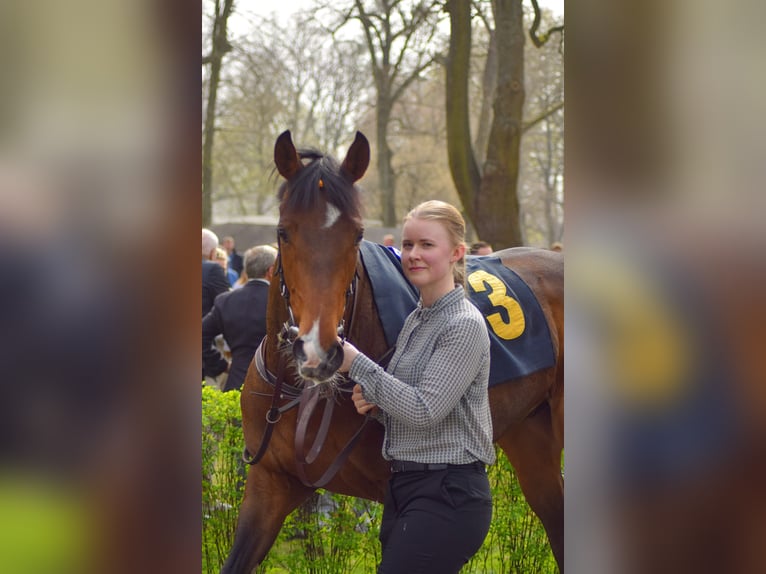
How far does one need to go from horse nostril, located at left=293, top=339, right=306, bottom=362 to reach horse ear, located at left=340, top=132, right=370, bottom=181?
30.2 inches

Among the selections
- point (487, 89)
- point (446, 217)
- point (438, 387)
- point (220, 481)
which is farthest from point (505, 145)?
point (438, 387)

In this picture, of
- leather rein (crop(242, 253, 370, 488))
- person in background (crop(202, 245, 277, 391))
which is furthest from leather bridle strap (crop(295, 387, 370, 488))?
person in background (crop(202, 245, 277, 391))

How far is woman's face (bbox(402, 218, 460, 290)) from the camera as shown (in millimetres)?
2809

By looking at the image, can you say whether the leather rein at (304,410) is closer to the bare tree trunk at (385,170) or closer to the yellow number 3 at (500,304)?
the yellow number 3 at (500,304)

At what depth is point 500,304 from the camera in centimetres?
441

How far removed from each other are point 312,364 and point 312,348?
0.19ft

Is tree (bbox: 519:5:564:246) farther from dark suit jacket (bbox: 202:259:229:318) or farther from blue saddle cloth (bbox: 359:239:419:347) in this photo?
blue saddle cloth (bbox: 359:239:419:347)

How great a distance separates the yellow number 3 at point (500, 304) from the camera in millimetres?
4316

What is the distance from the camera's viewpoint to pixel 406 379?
2.79 m

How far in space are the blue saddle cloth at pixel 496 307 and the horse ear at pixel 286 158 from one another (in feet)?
1.94

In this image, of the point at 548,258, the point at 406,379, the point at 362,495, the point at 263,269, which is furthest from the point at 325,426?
the point at 263,269

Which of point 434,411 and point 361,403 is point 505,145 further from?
point 434,411
